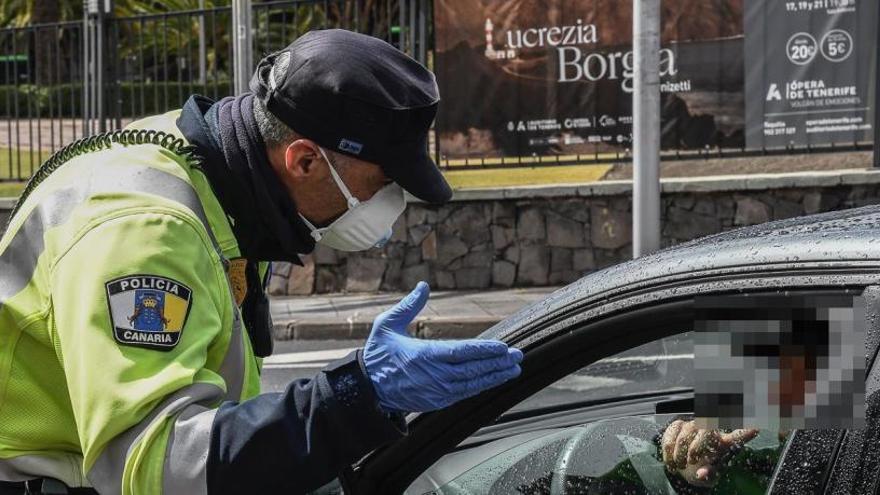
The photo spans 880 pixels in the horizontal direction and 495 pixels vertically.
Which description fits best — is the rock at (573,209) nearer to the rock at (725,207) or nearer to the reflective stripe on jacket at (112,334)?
the rock at (725,207)

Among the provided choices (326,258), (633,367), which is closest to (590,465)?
(633,367)

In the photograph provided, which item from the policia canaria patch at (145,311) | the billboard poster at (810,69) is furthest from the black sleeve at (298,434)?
the billboard poster at (810,69)

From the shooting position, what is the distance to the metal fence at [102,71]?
1116 cm

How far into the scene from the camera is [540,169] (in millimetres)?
10555

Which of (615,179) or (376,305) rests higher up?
(615,179)

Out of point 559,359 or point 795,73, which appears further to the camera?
point 795,73

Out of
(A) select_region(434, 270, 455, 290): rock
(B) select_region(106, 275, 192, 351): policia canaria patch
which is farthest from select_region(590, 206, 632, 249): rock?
(B) select_region(106, 275, 192, 351): policia canaria patch

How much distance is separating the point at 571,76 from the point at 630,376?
783 cm

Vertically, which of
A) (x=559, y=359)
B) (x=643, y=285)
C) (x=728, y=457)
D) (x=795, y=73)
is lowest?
(x=728, y=457)

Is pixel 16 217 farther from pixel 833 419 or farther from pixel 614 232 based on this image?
pixel 614 232

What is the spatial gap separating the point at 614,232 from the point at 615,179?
1.79ft

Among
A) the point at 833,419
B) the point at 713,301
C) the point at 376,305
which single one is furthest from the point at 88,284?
the point at 376,305

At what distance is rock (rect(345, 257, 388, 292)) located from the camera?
33.9 feet

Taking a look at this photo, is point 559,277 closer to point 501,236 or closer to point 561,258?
point 561,258
